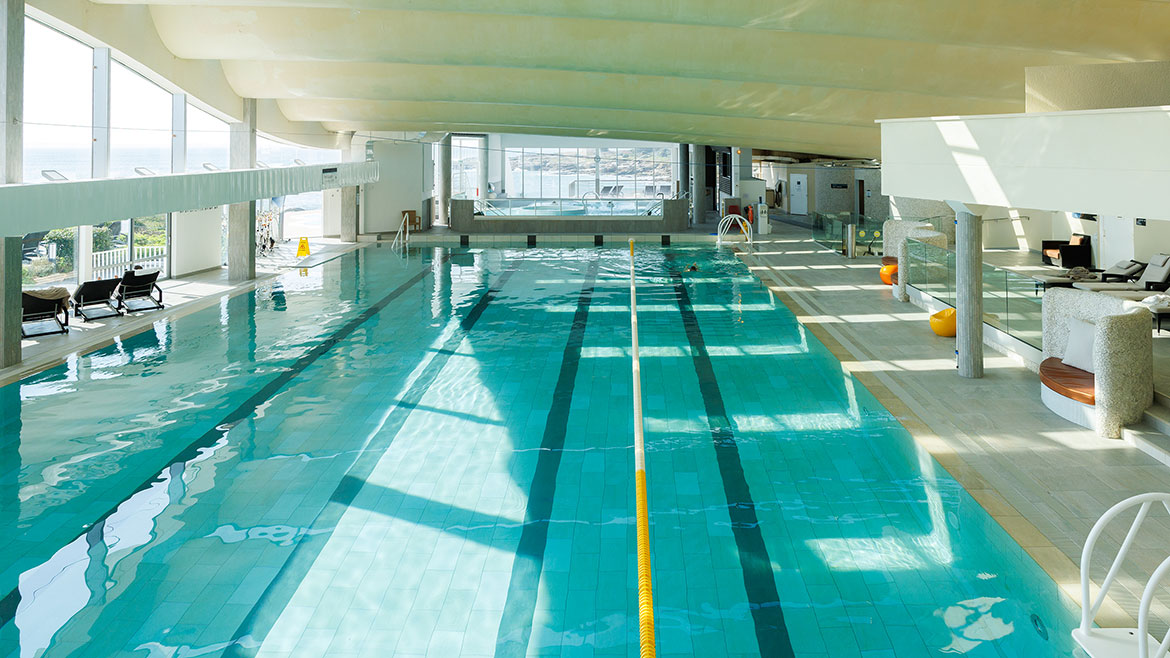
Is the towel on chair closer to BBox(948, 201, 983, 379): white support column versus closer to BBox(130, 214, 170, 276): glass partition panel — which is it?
BBox(130, 214, 170, 276): glass partition panel

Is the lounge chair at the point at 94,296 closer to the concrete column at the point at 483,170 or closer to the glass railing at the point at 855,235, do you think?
the glass railing at the point at 855,235

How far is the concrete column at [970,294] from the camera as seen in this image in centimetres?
1012

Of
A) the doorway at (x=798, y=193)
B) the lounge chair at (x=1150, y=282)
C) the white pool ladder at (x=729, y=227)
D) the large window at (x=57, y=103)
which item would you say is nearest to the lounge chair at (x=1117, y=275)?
the lounge chair at (x=1150, y=282)

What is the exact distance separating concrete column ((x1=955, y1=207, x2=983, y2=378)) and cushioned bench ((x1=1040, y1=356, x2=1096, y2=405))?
82 cm

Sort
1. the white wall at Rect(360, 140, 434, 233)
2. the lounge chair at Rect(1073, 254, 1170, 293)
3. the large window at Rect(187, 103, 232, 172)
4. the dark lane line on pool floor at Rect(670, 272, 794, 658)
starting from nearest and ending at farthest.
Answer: the dark lane line on pool floor at Rect(670, 272, 794, 658), the lounge chair at Rect(1073, 254, 1170, 293), the large window at Rect(187, 103, 232, 172), the white wall at Rect(360, 140, 434, 233)

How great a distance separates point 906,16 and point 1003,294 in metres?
→ 3.99

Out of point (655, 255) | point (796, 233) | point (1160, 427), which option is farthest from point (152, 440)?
point (796, 233)

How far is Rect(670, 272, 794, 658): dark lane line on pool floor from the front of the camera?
510 cm

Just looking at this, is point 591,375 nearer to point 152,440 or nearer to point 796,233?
point 152,440

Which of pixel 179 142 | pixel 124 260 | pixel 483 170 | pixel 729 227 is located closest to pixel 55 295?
pixel 179 142

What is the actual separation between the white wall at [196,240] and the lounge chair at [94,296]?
486 cm

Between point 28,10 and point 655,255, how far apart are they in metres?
16.7

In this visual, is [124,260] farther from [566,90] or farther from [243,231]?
Result: [566,90]

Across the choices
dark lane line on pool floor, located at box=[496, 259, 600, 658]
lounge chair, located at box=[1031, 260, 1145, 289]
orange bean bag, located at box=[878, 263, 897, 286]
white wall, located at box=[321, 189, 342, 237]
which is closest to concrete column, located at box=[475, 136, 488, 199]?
white wall, located at box=[321, 189, 342, 237]
